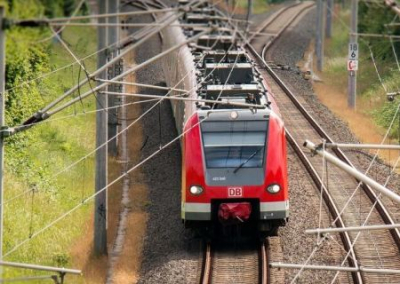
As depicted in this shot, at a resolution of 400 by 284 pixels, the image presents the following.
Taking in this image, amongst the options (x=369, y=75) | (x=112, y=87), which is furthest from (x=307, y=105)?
(x=112, y=87)

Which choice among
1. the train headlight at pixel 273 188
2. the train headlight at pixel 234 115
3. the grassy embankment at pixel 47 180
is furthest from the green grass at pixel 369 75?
the train headlight at pixel 273 188

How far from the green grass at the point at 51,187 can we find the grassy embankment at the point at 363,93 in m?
9.20

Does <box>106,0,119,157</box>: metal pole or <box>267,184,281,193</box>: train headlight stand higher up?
<box>106,0,119,157</box>: metal pole

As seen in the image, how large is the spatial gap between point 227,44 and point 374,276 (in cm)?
1094

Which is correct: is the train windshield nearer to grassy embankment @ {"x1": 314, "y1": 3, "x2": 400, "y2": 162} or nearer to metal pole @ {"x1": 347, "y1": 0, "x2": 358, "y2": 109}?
grassy embankment @ {"x1": 314, "y1": 3, "x2": 400, "y2": 162}

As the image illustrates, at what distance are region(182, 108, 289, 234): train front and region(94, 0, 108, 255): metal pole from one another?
5.50ft

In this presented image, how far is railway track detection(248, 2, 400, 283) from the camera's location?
22953 mm

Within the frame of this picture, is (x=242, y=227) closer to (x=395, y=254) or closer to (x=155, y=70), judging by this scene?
(x=395, y=254)

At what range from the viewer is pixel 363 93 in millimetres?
46375

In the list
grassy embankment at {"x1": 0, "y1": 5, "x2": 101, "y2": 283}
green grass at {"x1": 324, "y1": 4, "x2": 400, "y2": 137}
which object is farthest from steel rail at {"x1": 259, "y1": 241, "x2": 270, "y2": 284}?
green grass at {"x1": 324, "y1": 4, "x2": 400, "y2": 137}

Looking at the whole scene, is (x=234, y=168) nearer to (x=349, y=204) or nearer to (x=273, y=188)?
(x=273, y=188)

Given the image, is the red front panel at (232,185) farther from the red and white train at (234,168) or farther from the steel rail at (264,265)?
the steel rail at (264,265)

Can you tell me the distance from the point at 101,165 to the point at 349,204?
22.7 ft

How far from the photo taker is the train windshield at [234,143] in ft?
74.3
